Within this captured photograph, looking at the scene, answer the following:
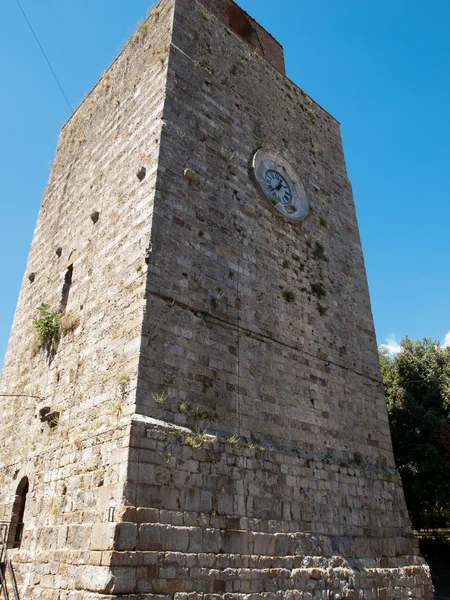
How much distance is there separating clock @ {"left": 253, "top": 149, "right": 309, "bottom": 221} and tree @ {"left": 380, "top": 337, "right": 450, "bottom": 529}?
850cm

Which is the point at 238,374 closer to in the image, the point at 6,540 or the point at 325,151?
the point at 6,540

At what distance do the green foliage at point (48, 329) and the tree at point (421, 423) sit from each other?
11.1 meters

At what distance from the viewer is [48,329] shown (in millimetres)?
8500

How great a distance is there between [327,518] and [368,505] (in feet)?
3.82

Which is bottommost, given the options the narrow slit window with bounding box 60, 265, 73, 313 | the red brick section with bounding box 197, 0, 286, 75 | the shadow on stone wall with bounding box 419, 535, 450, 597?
the shadow on stone wall with bounding box 419, 535, 450, 597

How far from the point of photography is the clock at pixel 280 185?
31.2 feet

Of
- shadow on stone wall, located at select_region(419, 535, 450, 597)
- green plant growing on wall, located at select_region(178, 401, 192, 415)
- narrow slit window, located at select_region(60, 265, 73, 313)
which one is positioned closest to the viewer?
green plant growing on wall, located at select_region(178, 401, 192, 415)

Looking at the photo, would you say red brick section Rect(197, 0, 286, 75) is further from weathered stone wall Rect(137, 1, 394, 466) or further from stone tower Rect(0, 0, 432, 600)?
weathered stone wall Rect(137, 1, 394, 466)

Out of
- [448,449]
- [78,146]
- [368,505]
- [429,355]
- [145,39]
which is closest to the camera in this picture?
[368,505]

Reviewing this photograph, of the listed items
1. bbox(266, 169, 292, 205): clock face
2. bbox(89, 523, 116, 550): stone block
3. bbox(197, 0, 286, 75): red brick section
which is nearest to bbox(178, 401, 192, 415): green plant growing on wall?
bbox(89, 523, 116, 550): stone block

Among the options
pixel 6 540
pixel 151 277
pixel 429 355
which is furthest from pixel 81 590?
pixel 429 355

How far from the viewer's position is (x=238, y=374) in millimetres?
7117

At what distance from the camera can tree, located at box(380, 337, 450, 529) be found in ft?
47.0

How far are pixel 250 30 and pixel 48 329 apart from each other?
8.78 meters
